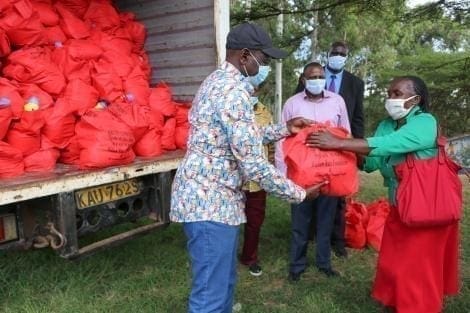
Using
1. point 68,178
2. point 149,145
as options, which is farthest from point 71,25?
point 68,178

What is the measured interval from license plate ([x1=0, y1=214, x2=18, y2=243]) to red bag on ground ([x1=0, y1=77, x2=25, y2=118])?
60 cm

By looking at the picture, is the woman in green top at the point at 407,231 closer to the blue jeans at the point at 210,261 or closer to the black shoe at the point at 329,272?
the blue jeans at the point at 210,261

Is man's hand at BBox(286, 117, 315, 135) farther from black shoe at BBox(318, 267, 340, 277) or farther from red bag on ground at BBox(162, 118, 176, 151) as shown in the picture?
black shoe at BBox(318, 267, 340, 277)

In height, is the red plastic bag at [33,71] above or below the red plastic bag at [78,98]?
above

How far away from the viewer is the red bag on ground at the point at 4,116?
275 cm

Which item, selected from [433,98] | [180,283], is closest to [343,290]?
[180,283]

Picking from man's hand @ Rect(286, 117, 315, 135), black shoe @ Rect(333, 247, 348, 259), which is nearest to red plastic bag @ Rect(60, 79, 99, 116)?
man's hand @ Rect(286, 117, 315, 135)

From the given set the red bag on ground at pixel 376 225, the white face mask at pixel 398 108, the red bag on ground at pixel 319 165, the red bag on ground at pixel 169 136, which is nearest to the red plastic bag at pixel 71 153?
the red bag on ground at pixel 169 136

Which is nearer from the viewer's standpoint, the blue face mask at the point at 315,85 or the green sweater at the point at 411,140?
the green sweater at the point at 411,140

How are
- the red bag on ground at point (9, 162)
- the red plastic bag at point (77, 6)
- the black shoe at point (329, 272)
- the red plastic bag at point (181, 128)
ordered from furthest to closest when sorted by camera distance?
the red plastic bag at point (77, 6) < the black shoe at point (329, 272) < the red plastic bag at point (181, 128) < the red bag on ground at point (9, 162)

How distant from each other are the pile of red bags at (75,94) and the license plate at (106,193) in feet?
0.45

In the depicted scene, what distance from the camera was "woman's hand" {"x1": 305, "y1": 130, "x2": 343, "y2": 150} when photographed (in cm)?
253

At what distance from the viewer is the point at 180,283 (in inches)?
140

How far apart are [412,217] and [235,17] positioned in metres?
4.30
